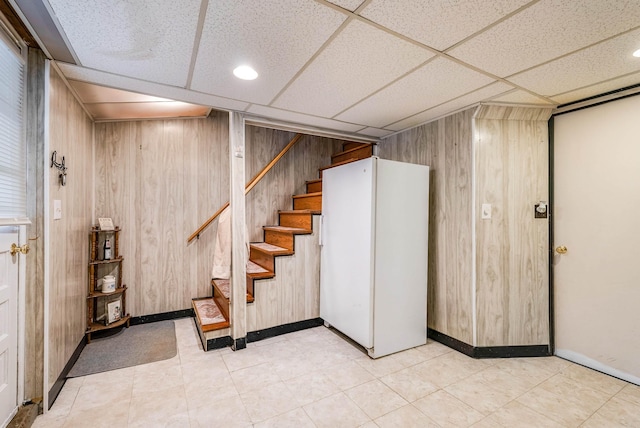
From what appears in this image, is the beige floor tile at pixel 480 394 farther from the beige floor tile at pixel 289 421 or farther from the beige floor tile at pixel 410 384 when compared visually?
the beige floor tile at pixel 289 421

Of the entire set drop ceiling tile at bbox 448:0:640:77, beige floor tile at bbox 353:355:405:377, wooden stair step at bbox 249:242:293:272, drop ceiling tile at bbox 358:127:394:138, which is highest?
drop ceiling tile at bbox 358:127:394:138

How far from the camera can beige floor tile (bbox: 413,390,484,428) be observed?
1.71 meters

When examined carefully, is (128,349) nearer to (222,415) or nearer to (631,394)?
(222,415)

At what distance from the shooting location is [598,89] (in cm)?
213

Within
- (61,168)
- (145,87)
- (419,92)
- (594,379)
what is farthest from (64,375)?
(594,379)

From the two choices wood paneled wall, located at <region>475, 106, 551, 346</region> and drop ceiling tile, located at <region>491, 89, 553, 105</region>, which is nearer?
drop ceiling tile, located at <region>491, 89, 553, 105</region>

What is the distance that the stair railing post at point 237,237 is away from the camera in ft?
8.55

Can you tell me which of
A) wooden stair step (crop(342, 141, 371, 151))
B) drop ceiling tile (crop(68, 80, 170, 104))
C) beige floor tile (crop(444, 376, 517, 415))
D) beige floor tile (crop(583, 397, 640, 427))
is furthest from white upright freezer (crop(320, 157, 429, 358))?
drop ceiling tile (crop(68, 80, 170, 104))

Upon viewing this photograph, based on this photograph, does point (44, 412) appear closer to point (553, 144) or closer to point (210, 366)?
point (210, 366)

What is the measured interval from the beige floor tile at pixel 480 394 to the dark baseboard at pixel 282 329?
1495mm

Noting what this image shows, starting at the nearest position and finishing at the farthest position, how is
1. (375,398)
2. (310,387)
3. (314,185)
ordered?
1. (375,398)
2. (310,387)
3. (314,185)

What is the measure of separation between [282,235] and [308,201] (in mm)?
649

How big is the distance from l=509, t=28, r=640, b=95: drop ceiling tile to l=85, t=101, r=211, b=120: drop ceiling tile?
10.1ft

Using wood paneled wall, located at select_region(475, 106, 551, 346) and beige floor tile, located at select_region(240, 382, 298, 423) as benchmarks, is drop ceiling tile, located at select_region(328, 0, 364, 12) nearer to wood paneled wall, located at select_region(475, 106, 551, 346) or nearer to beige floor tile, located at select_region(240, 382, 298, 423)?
wood paneled wall, located at select_region(475, 106, 551, 346)
